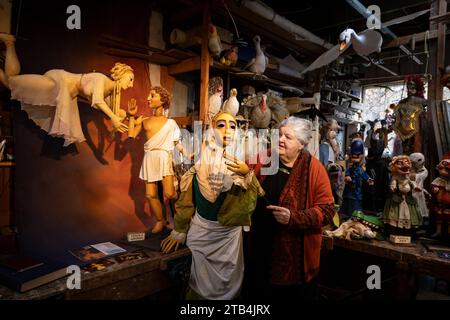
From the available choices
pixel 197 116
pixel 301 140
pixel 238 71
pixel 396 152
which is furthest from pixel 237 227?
pixel 396 152

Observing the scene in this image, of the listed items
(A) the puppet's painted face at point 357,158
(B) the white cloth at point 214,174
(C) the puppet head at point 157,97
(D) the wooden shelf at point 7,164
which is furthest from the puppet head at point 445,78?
(D) the wooden shelf at point 7,164

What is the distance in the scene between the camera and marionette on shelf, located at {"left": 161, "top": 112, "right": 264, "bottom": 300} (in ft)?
6.59

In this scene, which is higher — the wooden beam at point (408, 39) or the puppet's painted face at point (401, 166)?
the wooden beam at point (408, 39)

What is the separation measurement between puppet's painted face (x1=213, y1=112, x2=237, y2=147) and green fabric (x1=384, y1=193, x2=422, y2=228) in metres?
1.63

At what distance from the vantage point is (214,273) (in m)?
2.06

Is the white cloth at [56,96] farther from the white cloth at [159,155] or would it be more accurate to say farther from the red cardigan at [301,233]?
the red cardigan at [301,233]

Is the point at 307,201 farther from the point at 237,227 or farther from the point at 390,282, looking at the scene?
the point at 390,282

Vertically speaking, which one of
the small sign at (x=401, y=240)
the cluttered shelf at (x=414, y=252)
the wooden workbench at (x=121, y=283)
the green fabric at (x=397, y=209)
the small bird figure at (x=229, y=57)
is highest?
the small bird figure at (x=229, y=57)

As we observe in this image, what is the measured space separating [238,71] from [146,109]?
107 cm

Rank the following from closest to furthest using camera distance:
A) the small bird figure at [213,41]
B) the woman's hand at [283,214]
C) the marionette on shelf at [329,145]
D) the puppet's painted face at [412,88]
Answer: the woman's hand at [283,214]
the small bird figure at [213,41]
the puppet's painted face at [412,88]
the marionette on shelf at [329,145]

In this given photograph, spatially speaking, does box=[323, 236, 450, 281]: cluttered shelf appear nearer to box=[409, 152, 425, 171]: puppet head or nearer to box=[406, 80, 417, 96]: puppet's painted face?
box=[409, 152, 425, 171]: puppet head

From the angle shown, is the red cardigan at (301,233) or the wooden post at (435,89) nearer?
the red cardigan at (301,233)

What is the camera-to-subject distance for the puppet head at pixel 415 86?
3.20 m

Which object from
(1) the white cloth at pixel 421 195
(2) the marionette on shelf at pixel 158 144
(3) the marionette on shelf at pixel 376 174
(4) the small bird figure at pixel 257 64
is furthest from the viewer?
(3) the marionette on shelf at pixel 376 174
